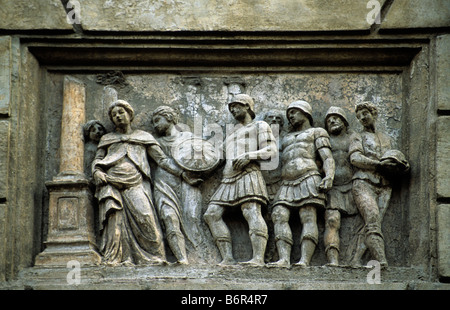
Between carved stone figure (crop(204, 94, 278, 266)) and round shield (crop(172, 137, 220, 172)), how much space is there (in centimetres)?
12

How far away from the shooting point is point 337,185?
31.3 feet

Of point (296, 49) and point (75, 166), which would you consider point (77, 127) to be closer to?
point (75, 166)

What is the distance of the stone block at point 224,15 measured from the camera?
9797 mm

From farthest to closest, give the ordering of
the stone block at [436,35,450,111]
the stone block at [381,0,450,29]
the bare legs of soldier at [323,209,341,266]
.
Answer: the stone block at [381,0,450,29] → the stone block at [436,35,450,111] → the bare legs of soldier at [323,209,341,266]

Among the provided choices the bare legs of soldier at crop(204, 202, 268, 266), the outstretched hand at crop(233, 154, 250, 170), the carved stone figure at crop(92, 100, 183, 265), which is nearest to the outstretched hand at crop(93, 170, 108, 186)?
the carved stone figure at crop(92, 100, 183, 265)

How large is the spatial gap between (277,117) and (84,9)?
6.21 ft

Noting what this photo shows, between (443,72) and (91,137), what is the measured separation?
299cm

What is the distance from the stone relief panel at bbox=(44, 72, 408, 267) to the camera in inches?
368

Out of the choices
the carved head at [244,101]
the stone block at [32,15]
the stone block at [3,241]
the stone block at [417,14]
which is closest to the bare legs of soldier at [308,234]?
the carved head at [244,101]

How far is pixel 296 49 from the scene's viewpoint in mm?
9875

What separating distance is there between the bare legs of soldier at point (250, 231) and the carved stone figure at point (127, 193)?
44 centimetres

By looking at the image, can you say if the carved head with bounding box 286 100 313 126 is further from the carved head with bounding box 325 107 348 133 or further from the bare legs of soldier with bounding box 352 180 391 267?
the bare legs of soldier with bounding box 352 180 391 267

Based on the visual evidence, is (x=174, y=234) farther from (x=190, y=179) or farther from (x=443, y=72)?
(x=443, y=72)
